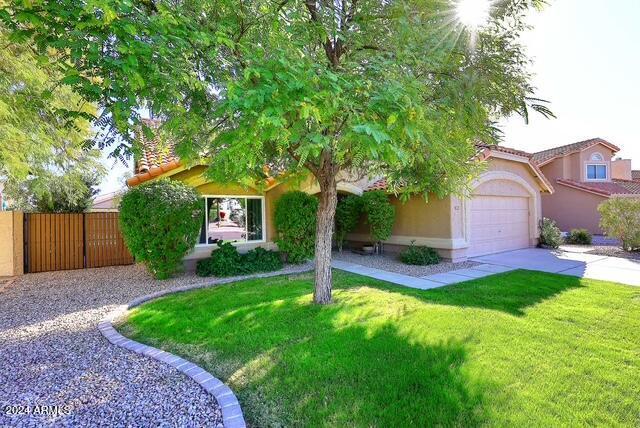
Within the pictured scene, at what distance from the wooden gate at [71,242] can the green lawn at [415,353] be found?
7208 millimetres

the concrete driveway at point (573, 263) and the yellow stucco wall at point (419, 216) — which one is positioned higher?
the yellow stucco wall at point (419, 216)

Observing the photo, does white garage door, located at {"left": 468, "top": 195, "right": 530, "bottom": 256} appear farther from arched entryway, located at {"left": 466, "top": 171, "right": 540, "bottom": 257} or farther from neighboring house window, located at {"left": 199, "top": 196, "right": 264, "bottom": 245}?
neighboring house window, located at {"left": 199, "top": 196, "right": 264, "bottom": 245}

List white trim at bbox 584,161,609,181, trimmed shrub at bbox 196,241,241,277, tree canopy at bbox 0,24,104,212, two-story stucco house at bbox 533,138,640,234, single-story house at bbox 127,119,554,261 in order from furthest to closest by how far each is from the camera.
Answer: white trim at bbox 584,161,609,181
two-story stucco house at bbox 533,138,640,234
single-story house at bbox 127,119,554,261
trimmed shrub at bbox 196,241,241,277
tree canopy at bbox 0,24,104,212

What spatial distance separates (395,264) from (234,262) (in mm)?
5904

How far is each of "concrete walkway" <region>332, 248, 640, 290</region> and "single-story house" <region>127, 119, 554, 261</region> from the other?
1346mm

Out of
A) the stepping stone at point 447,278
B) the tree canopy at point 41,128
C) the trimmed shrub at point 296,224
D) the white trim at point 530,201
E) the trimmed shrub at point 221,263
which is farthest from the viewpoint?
the white trim at point 530,201

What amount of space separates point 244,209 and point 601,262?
44.0ft

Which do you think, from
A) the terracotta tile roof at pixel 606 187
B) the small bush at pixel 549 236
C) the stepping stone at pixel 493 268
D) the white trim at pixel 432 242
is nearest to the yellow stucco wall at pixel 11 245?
the white trim at pixel 432 242

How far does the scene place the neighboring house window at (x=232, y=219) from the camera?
11930 mm

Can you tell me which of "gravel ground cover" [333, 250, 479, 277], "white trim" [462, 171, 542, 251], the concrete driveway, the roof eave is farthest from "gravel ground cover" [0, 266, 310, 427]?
"white trim" [462, 171, 542, 251]

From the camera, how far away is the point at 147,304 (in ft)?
25.9

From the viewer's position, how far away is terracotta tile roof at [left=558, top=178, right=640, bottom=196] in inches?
885

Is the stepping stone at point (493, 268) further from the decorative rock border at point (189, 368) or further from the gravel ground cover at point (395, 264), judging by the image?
the decorative rock border at point (189, 368)

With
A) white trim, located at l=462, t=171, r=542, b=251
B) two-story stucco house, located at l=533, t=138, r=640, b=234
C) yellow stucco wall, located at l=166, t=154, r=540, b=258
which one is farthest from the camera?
two-story stucco house, located at l=533, t=138, r=640, b=234
